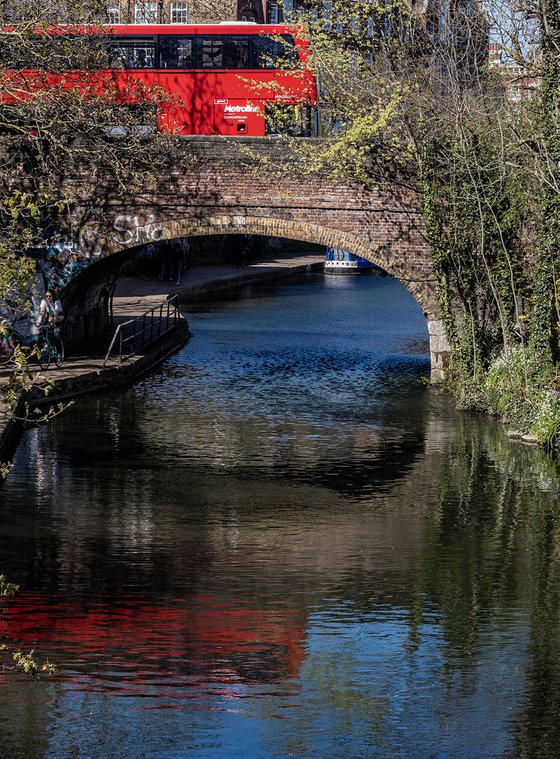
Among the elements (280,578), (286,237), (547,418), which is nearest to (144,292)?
(286,237)

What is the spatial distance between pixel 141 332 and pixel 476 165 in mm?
10993

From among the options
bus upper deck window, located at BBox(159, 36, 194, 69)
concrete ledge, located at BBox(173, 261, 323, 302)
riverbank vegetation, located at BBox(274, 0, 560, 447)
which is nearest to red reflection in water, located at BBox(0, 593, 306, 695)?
riverbank vegetation, located at BBox(274, 0, 560, 447)

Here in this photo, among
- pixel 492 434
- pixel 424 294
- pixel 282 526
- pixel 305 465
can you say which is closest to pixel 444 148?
pixel 424 294

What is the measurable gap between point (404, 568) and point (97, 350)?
14.9 meters

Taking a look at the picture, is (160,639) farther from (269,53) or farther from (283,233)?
(269,53)

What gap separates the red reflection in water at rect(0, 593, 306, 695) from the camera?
36.0ft

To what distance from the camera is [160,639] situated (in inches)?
469

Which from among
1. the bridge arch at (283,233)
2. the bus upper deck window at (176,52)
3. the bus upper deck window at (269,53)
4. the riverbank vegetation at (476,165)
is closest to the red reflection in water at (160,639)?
the riverbank vegetation at (476,165)

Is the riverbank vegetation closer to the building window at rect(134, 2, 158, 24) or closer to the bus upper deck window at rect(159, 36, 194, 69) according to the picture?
the bus upper deck window at rect(159, 36, 194, 69)

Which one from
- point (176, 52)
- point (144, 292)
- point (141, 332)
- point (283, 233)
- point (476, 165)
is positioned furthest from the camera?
point (144, 292)

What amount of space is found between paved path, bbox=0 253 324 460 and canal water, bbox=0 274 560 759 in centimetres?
77

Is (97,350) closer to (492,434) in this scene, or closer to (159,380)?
(159,380)

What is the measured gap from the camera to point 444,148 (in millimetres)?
23984

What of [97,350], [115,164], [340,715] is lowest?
[340,715]
